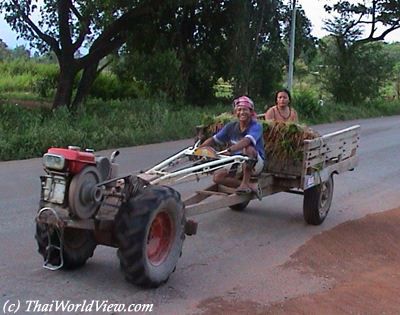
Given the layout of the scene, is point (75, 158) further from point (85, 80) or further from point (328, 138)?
point (85, 80)

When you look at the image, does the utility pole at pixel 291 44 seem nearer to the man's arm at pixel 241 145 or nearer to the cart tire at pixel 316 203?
the cart tire at pixel 316 203

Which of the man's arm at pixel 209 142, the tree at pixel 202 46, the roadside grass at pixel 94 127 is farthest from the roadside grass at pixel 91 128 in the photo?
the man's arm at pixel 209 142

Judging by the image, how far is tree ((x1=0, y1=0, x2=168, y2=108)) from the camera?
73.4 feet

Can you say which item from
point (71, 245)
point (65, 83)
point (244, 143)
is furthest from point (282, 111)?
point (65, 83)

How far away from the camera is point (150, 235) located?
5652 millimetres

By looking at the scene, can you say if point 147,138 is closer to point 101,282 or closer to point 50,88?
point 101,282

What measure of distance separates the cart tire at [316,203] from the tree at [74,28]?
572 inches

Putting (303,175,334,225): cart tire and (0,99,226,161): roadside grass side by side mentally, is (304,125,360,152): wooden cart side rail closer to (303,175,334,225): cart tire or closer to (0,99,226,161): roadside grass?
(303,175,334,225): cart tire

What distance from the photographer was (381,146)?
18.2m

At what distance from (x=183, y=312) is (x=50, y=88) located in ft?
87.2

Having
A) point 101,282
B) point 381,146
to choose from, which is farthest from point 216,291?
point 381,146

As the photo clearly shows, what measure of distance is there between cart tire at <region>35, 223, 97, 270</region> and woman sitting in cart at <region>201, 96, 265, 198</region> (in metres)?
1.96

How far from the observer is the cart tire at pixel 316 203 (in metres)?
8.38

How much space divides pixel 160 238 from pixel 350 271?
212 centimetres
